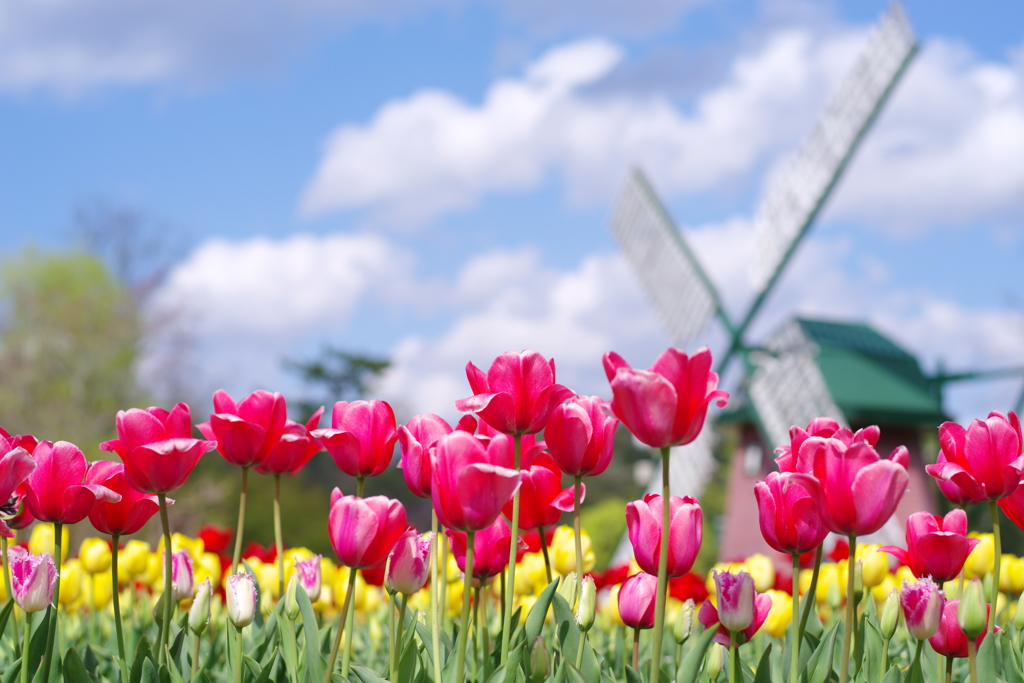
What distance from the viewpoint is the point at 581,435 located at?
1.58 metres

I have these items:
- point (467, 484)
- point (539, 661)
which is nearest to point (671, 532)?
point (539, 661)

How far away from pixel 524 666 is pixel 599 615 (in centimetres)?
187

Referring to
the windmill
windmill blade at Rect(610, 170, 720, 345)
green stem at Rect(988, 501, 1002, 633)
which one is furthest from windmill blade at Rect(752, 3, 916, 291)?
green stem at Rect(988, 501, 1002, 633)

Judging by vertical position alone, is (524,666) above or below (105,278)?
below

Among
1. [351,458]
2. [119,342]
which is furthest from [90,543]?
[119,342]

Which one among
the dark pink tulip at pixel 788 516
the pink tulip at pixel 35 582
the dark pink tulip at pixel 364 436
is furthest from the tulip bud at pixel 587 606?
the pink tulip at pixel 35 582

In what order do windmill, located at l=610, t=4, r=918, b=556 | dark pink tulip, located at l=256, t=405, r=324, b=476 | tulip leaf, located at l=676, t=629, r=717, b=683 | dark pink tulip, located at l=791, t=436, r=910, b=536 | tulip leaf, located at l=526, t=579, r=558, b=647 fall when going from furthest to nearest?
windmill, located at l=610, t=4, r=918, b=556 < dark pink tulip, located at l=256, t=405, r=324, b=476 < tulip leaf, located at l=526, t=579, r=558, b=647 < tulip leaf, located at l=676, t=629, r=717, b=683 < dark pink tulip, located at l=791, t=436, r=910, b=536

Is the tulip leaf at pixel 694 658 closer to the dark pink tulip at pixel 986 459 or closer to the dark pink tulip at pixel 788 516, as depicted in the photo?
the dark pink tulip at pixel 788 516

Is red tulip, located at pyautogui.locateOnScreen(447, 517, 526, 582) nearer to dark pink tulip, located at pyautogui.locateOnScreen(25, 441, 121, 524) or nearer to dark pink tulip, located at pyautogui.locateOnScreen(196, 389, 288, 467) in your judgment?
dark pink tulip, located at pyautogui.locateOnScreen(196, 389, 288, 467)

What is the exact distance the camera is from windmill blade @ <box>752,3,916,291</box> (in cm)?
1428

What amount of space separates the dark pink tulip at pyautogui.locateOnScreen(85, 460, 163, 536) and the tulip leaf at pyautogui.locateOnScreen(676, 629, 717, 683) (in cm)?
98

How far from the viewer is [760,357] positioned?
1520 centimetres

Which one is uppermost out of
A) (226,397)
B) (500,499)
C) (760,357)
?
(760,357)

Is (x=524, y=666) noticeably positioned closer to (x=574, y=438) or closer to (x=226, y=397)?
(x=574, y=438)
